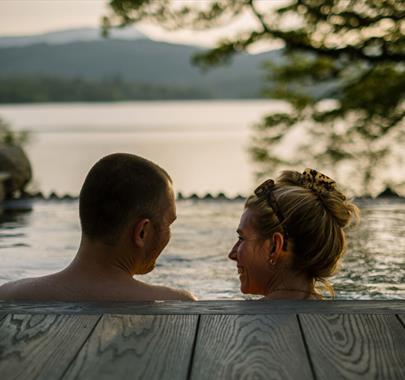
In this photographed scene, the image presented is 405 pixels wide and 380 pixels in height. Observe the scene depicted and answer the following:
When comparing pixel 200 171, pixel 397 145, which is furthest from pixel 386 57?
pixel 200 171

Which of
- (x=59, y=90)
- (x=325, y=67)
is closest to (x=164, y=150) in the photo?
(x=59, y=90)

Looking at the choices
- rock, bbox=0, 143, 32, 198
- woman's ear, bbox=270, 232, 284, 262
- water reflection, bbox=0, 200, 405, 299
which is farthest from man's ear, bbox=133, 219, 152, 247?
rock, bbox=0, 143, 32, 198

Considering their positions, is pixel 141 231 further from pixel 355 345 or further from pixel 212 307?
pixel 355 345

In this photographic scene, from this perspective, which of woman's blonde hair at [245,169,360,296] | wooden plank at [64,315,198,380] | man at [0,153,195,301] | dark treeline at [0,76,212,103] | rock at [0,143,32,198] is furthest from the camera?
dark treeline at [0,76,212,103]

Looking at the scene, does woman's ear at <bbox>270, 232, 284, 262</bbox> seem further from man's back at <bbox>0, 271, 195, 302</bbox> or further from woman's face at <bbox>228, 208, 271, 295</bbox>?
man's back at <bbox>0, 271, 195, 302</bbox>

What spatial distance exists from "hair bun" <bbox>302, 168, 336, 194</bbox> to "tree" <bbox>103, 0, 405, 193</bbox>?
32.6 feet

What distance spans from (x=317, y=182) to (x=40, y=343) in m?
1.15

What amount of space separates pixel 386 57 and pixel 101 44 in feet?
294

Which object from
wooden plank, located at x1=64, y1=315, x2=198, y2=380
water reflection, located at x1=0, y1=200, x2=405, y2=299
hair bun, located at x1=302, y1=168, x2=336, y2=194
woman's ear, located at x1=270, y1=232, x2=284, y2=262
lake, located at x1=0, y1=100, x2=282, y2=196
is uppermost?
hair bun, located at x1=302, y1=168, x2=336, y2=194

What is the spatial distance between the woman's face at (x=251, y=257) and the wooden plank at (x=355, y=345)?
21.9 inches

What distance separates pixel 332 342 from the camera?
2293mm

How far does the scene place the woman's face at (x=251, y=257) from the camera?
305cm

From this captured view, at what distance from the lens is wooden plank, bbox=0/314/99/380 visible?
209cm

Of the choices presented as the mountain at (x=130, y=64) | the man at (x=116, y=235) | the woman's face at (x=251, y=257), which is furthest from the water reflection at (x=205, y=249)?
the mountain at (x=130, y=64)
